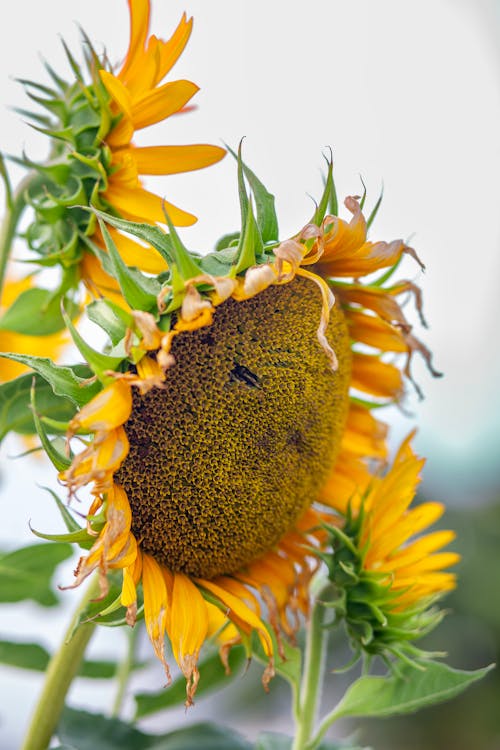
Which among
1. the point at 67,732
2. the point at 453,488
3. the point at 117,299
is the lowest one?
the point at 453,488

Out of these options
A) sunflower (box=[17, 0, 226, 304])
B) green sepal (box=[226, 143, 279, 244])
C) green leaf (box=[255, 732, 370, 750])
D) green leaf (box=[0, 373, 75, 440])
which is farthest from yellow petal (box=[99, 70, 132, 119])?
green leaf (box=[255, 732, 370, 750])

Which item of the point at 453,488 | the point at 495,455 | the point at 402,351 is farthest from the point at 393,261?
the point at 495,455

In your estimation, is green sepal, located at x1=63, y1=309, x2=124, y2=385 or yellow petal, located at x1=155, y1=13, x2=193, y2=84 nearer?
green sepal, located at x1=63, y1=309, x2=124, y2=385

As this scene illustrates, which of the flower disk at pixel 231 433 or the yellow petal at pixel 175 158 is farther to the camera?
the yellow petal at pixel 175 158

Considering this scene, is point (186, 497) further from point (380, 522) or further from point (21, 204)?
point (21, 204)

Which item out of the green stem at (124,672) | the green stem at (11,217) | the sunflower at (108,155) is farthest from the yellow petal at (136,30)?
the green stem at (124,672)

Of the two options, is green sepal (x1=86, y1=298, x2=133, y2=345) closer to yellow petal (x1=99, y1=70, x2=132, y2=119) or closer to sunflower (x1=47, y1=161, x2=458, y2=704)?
sunflower (x1=47, y1=161, x2=458, y2=704)

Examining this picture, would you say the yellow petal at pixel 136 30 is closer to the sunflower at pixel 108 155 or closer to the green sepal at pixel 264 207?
the sunflower at pixel 108 155
